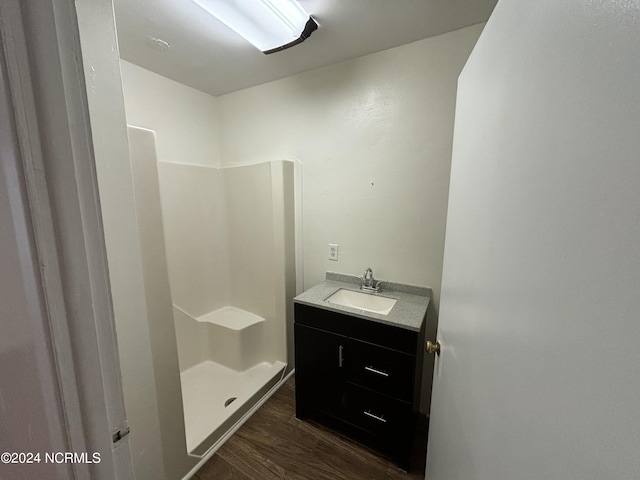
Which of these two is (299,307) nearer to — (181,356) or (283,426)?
(283,426)

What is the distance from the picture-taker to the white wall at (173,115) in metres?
1.68

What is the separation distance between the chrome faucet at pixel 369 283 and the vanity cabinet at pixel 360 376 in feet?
A: 1.29

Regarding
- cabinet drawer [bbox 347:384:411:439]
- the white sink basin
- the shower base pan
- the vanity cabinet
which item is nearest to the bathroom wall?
the white sink basin

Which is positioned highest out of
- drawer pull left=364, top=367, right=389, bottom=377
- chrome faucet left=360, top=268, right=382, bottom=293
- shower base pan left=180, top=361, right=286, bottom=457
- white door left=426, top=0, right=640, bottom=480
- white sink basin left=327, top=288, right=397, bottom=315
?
white door left=426, top=0, right=640, bottom=480

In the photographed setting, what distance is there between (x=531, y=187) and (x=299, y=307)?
1.37 meters

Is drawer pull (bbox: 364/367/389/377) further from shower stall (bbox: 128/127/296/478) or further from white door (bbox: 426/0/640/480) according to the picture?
shower stall (bbox: 128/127/296/478)

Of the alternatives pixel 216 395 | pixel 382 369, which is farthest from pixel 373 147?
pixel 216 395

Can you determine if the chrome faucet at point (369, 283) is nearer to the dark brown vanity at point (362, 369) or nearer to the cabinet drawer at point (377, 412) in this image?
the dark brown vanity at point (362, 369)

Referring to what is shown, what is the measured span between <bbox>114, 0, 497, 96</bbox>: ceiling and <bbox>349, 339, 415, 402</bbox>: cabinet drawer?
174 cm

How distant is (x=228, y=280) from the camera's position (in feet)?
7.77

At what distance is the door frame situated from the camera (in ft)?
1.06

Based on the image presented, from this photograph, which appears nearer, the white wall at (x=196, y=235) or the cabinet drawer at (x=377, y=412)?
the cabinet drawer at (x=377, y=412)

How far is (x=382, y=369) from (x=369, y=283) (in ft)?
1.86

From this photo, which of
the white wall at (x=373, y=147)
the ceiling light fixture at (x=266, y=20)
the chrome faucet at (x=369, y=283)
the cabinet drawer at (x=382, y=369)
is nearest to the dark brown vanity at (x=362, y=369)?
the cabinet drawer at (x=382, y=369)
